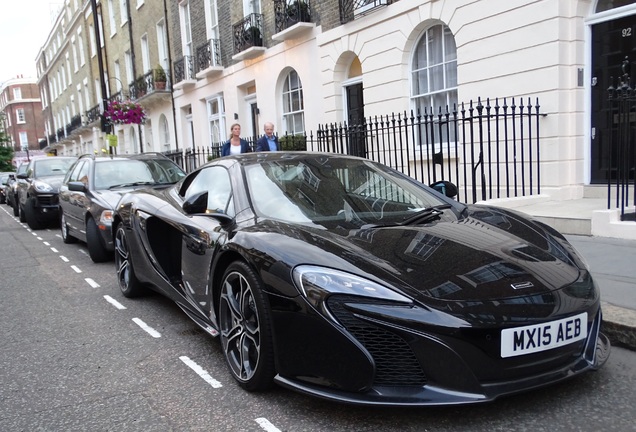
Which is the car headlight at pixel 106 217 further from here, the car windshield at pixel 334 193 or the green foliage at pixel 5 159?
the green foliage at pixel 5 159

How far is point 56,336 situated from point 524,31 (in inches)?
305

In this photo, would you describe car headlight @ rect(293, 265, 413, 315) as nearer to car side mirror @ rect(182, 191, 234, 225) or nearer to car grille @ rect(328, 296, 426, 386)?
car grille @ rect(328, 296, 426, 386)

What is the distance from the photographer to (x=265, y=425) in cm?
272

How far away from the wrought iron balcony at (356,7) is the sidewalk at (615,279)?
690 centimetres

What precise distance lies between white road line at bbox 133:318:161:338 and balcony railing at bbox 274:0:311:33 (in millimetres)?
10402

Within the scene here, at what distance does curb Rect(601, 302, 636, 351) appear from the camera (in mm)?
3465

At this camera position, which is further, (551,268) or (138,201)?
(138,201)

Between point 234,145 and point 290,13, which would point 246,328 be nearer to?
point 234,145

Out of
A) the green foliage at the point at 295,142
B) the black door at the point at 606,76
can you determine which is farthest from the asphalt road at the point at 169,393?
the green foliage at the point at 295,142

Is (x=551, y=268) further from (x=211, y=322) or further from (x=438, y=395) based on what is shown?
(x=211, y=322)

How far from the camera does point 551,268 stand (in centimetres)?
287

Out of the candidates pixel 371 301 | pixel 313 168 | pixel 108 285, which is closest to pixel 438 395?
pixel 371 301

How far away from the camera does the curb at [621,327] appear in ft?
11.4

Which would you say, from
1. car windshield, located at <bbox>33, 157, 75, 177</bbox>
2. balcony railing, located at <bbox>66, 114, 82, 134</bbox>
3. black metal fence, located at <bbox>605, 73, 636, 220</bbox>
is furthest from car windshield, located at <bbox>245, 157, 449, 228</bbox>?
balcony railing, located at <bbox>66, 114, 82, 134</bbox>
